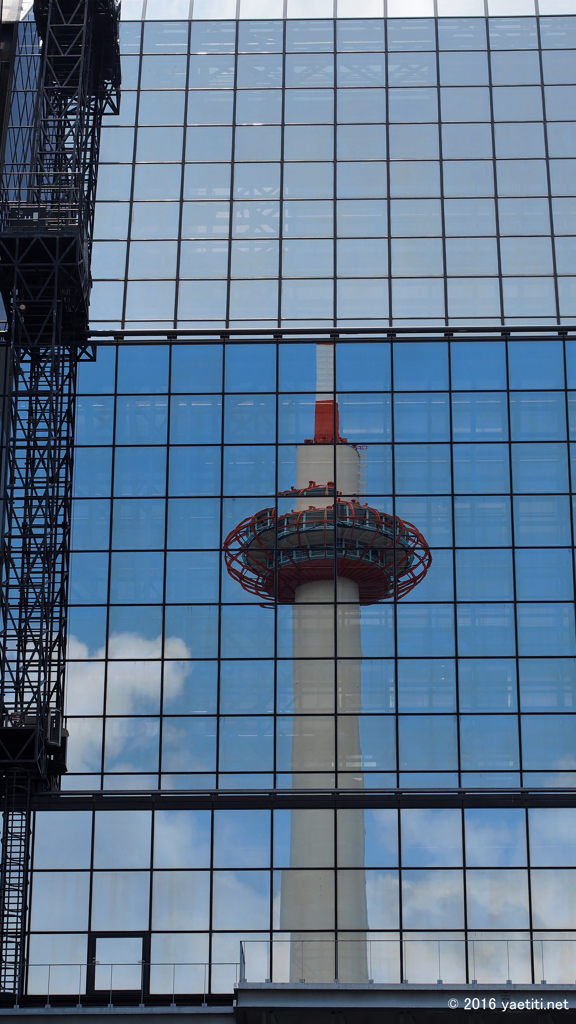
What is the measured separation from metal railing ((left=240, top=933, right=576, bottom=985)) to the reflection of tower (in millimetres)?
1229

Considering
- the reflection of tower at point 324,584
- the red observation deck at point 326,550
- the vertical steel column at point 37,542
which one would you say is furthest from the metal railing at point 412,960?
the red observation deck at point 326,550

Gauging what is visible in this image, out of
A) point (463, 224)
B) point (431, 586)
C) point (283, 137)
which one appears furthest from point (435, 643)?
point (283, 137)

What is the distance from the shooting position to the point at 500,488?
5206 centimetres

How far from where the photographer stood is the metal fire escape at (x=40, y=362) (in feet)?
156

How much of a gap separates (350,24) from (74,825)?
113 ft

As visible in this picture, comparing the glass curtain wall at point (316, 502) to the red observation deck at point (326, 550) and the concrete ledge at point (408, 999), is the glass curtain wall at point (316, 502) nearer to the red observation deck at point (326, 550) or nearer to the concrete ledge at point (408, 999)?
the red observation deck at point (326, 550)

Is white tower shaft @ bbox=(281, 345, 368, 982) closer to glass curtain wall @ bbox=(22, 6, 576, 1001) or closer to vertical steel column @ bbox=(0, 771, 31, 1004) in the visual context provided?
glass curtain wall @ bbox=(22, 6, 576, 1001)

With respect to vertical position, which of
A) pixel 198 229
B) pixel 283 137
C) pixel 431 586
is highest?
pixel 283 137

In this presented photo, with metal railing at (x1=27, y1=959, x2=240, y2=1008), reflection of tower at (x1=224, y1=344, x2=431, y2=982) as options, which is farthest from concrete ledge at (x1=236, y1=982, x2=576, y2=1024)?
reflection of tower at (x1=224, y1=344, x2=431, y2=982)

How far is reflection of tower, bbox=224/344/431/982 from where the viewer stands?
47469 millimetres

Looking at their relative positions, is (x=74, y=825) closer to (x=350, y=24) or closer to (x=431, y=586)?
(x=431, y=586)

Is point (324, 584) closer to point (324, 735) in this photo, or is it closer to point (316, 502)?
point (316, 502)

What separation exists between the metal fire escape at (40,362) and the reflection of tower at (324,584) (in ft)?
22.8

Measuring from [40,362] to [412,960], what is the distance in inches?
958
